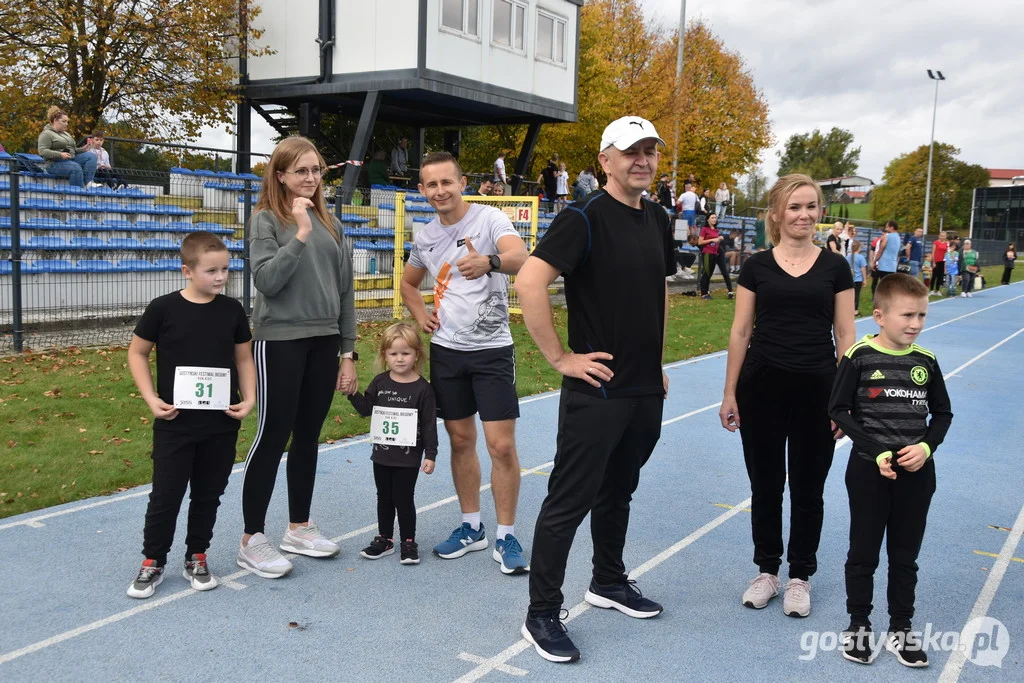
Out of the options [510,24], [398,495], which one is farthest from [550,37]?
[398,495]

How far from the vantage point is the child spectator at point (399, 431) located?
14.9 feet

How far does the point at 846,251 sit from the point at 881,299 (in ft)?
69.1

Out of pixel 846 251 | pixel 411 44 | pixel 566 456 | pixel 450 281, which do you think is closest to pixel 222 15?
pixel 411 44

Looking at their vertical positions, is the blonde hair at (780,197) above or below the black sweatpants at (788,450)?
above

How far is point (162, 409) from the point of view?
3961 millimetres

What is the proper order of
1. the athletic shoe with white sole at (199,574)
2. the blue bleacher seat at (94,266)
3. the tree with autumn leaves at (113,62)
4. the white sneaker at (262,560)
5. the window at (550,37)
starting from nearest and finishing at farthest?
the athletic shoe with white sole at (199,574) → the white sneaker at (262,560) → the blue bleacher seat at (94,266) → the tree with autumn leaves at (113,62) → the window at (550,37)

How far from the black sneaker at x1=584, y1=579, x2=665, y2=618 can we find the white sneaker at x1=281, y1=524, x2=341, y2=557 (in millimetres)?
1391

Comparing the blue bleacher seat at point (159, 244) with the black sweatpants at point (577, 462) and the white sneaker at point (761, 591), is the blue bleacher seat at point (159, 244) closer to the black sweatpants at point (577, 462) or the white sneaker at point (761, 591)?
the black sweatpants at point (577, 462)

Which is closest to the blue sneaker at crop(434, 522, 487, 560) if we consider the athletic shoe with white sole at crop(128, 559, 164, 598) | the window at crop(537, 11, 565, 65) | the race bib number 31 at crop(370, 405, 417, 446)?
the race bib number 31 at crop(370, 405, 417, 446)

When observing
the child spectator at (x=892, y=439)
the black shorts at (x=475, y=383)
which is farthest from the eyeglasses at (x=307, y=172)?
the child spectator at (x=892, y=439)

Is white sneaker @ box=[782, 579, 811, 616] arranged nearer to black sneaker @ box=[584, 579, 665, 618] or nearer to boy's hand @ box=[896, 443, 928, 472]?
black sneaker @ box=[584, 579, 665, 618]

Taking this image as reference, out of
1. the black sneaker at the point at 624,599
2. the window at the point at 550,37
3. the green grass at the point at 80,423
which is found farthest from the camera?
the window at the point at 550,37

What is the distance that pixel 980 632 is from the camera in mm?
3959

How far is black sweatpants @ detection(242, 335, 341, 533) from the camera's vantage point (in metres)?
4.25
